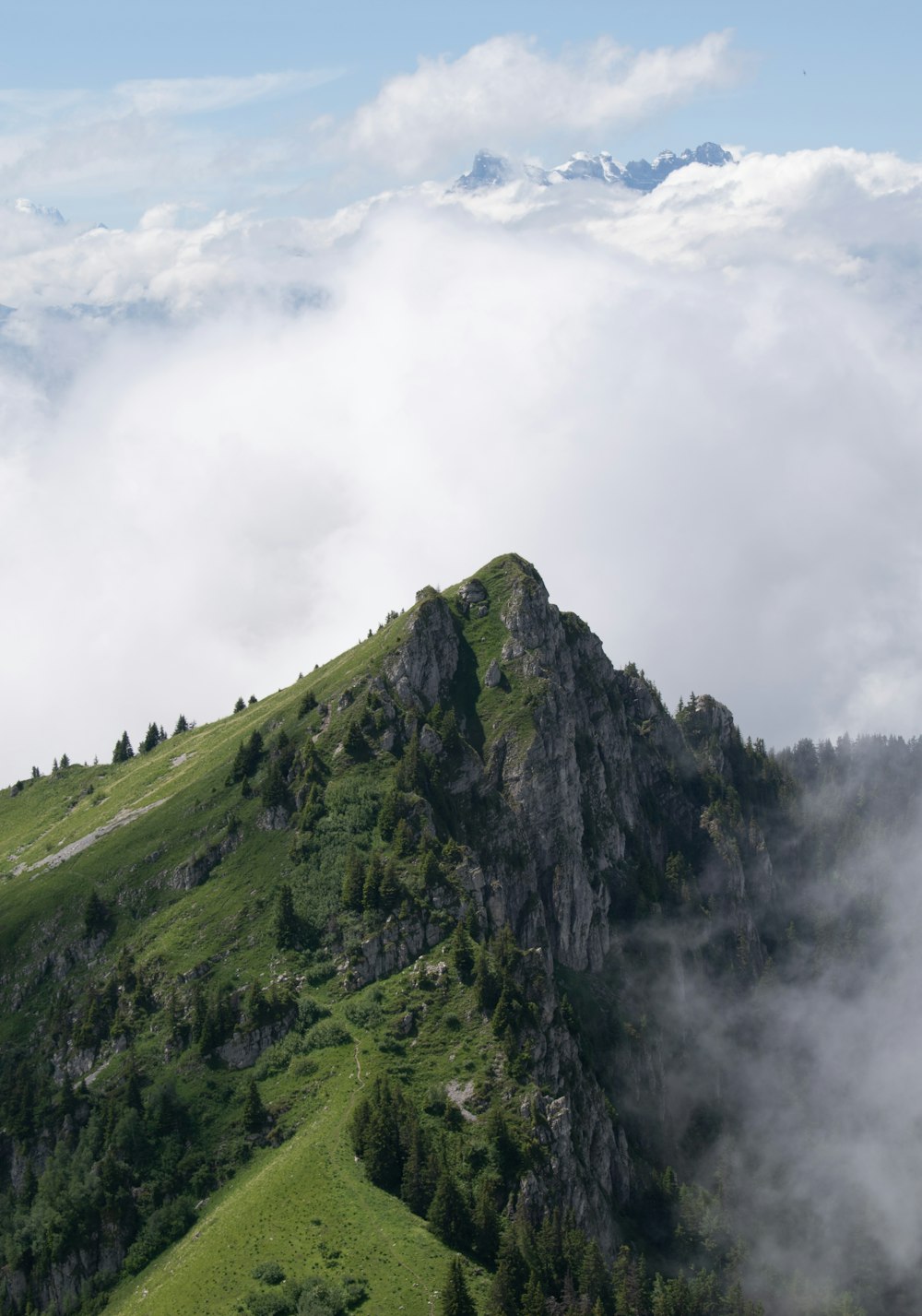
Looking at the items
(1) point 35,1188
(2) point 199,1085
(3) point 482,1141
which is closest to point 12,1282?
(1) point 35,1188

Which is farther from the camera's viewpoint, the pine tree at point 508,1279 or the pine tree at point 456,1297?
the pine tree at point 508,1279

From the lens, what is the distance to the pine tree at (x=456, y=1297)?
497 feet

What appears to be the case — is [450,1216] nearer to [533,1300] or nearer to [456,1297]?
[456,1297]

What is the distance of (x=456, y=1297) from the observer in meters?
152

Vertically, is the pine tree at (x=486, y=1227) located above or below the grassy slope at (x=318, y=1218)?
below

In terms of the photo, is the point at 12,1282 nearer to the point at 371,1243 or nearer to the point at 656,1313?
the point at 371,1243

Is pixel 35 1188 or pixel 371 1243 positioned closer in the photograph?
pixel 371 1243

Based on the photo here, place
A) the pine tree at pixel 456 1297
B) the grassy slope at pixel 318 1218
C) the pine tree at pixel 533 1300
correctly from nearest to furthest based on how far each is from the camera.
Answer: the pine tree at pixel 456 1297 < the pine tree at pixel 533 1300 < the grassy slope at pixel 318 1218

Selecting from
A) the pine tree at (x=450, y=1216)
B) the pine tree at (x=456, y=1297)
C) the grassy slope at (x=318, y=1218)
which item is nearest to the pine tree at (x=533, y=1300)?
the pine tree at (x=456, y=1297)

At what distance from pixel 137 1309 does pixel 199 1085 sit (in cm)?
3963

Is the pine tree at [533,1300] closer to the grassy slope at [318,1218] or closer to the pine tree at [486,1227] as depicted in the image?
the grassy slope at [318,1218]

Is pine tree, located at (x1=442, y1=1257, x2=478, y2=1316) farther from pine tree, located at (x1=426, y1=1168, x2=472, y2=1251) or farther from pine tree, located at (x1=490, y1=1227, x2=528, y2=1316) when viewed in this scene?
pine tree, located at (x1=426, y1=1168, x2=472, y2=1251)

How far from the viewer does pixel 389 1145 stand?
17650 cm

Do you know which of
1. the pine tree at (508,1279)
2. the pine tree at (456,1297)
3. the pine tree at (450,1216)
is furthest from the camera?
the pine tree at (450,1216)
